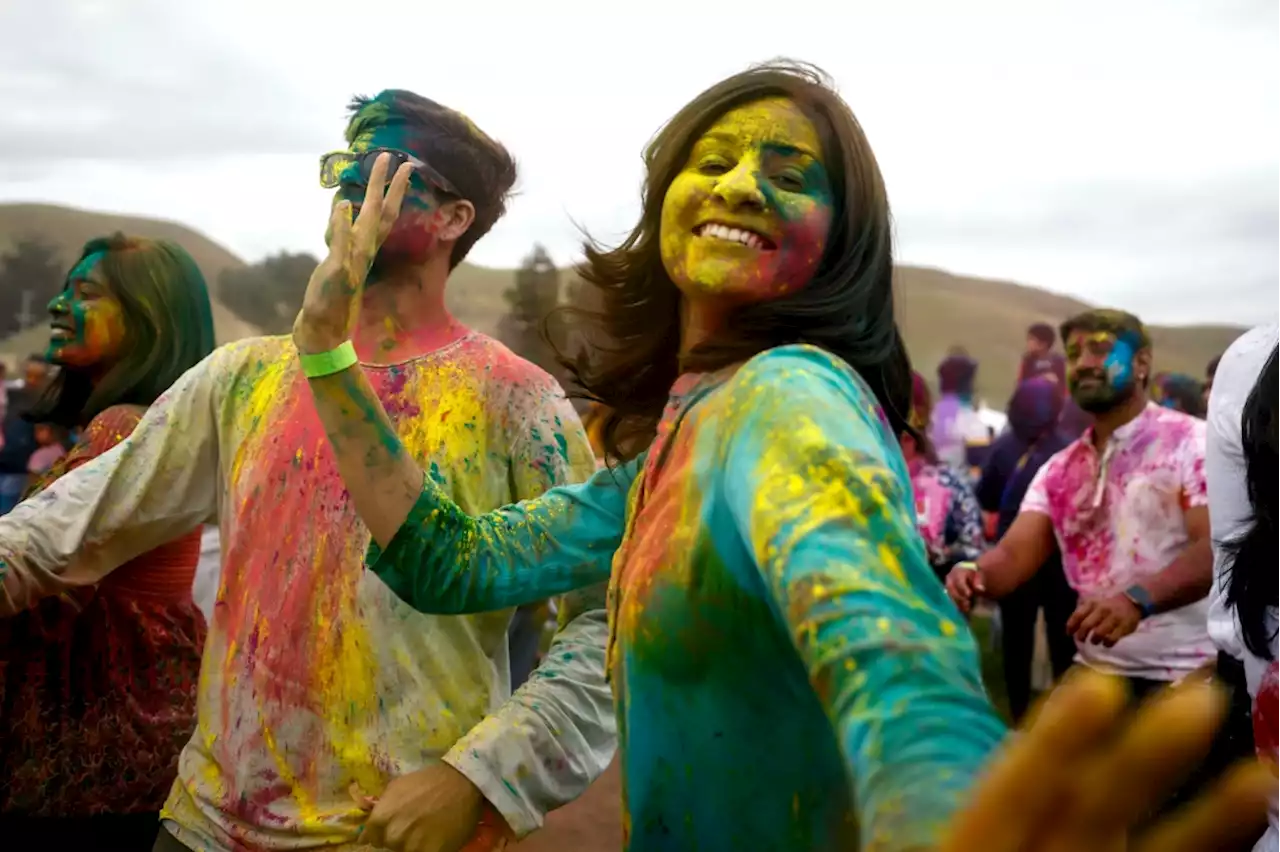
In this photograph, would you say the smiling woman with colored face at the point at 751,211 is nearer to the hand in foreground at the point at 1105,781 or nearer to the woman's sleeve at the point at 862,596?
the woman's sleeve at the point at 862,596

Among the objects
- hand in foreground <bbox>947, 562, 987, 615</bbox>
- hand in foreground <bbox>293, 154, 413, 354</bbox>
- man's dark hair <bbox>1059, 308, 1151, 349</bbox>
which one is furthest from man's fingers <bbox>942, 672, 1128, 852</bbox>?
man's dark hair <bbox>1059, 308, 1151, 349</bbox>

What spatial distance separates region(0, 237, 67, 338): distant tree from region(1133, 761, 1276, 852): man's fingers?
23.6m

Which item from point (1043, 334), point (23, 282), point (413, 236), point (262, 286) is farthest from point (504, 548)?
point (23, 282)

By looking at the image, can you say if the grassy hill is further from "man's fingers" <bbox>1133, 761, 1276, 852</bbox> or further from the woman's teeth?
"man's fingers" <bbox>1133, 761, 1276, 852</bbox>

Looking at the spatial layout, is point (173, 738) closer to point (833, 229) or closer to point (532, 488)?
point (532, 488)

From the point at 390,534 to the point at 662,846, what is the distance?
59 cm

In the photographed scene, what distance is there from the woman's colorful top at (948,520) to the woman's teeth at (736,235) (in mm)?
4181

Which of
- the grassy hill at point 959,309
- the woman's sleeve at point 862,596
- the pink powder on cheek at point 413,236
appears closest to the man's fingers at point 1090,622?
the pink powder on cheek at point 413,236

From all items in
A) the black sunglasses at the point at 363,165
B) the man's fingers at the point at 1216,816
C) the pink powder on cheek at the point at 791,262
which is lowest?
the man's fingers at the point at 1216,816

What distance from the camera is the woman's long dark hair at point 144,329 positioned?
3.01 metres

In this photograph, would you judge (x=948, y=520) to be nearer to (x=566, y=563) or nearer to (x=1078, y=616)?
(x=1078, y=616)

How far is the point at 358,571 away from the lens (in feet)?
6.70

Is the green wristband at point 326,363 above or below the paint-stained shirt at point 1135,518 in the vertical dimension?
above

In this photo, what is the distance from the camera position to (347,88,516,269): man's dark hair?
7.67 ft
